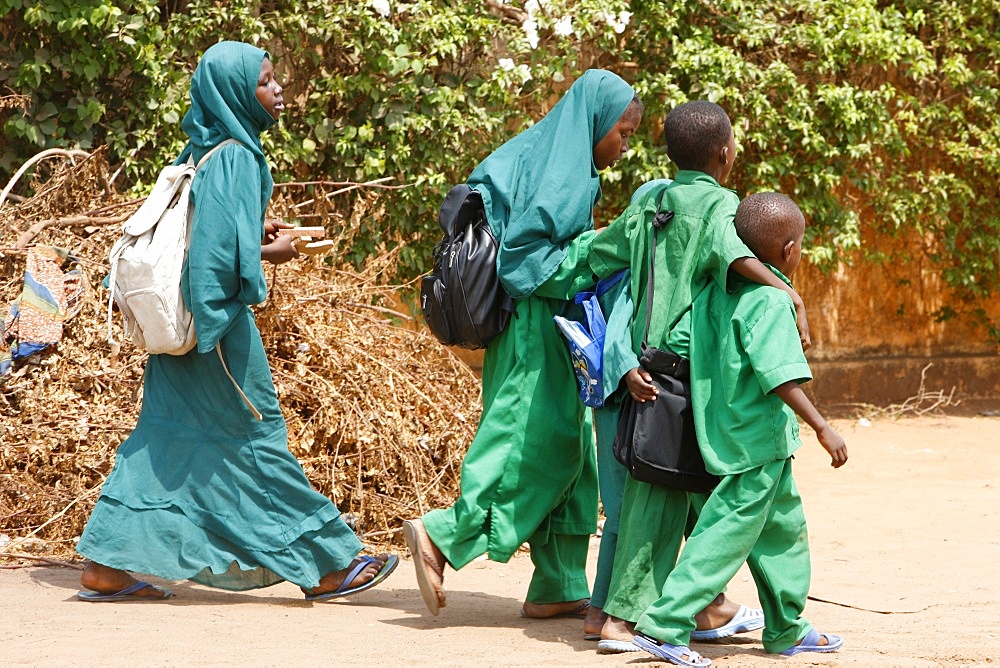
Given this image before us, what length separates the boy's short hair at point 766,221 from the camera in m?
3.34

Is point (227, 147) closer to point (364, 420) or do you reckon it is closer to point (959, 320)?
point (364, 420)

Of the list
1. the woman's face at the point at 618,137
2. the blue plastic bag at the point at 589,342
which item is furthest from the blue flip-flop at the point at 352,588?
the woman's face at the point at 618,137

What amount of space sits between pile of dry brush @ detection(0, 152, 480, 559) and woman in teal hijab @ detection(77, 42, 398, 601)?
2.75 feet

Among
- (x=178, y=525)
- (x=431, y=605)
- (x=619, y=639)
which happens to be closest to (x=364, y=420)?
(x=178, y=525)

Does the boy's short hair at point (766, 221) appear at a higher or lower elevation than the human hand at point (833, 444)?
A: higher

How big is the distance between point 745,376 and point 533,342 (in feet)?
2.33

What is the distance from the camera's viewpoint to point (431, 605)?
3596mm

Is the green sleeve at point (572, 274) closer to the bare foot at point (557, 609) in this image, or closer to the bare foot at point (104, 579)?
the bare foot at point (557, 609)

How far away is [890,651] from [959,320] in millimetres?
6733

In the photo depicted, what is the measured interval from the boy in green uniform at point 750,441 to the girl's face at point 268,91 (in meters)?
1.57

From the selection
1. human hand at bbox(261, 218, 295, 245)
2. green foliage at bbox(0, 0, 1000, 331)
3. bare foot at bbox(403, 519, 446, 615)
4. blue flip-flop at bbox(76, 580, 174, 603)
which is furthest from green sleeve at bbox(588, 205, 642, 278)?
green foliage at bbox(0, 0, 1000, 331)

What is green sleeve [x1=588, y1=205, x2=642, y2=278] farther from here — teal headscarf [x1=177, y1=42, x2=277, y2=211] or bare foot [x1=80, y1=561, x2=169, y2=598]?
bare foot [x1=80, y1=561, x2=169, y2=598]

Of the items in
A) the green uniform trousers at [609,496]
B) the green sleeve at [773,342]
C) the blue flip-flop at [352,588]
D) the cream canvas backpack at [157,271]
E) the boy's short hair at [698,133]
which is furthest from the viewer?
the blue flip-flop at [352,588]

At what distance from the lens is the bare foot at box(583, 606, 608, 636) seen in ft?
11.8
